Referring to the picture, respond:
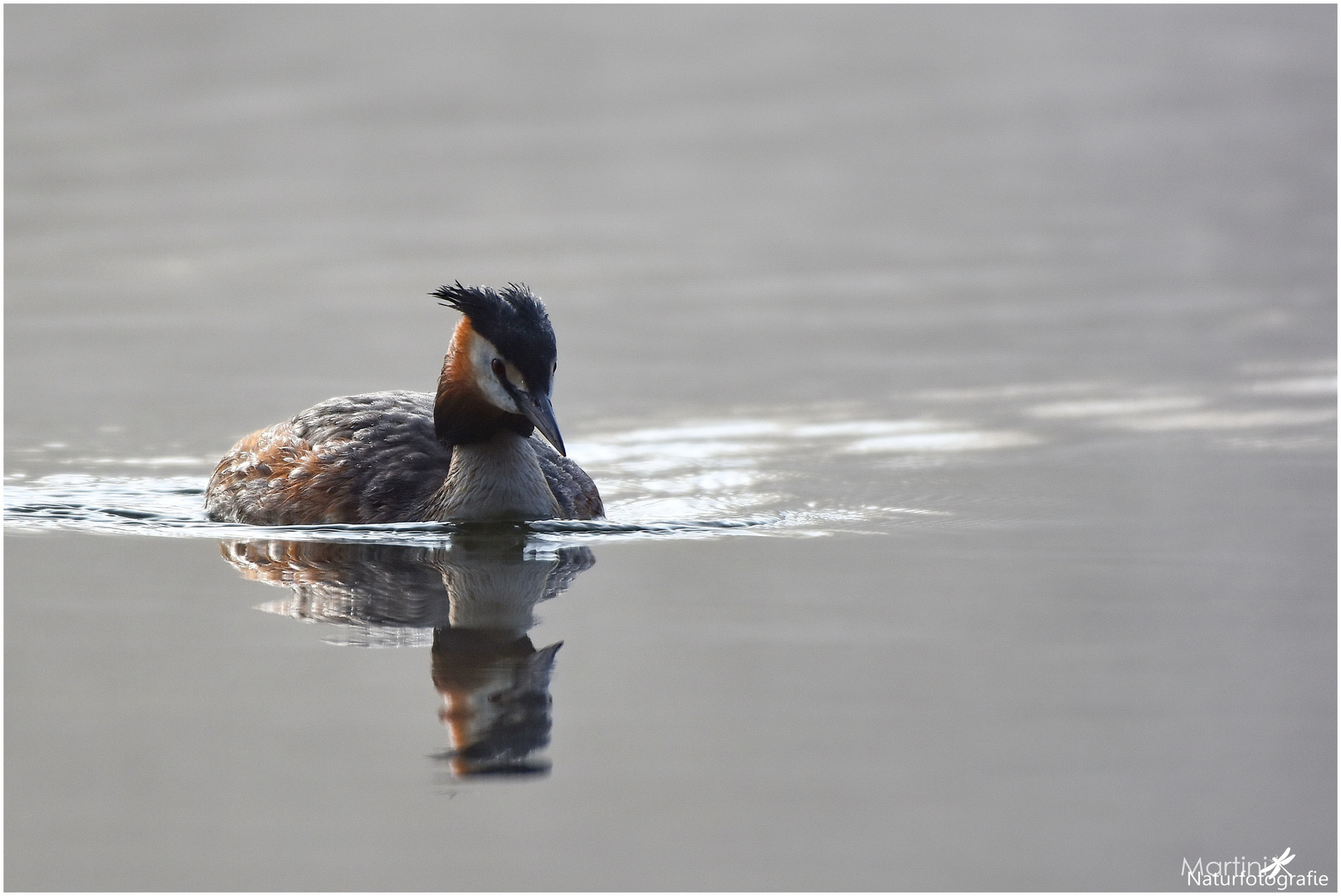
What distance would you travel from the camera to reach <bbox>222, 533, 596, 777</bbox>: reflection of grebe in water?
22.9 ft

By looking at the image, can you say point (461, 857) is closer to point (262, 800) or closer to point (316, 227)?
point (262, 800)

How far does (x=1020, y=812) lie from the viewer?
630 cm

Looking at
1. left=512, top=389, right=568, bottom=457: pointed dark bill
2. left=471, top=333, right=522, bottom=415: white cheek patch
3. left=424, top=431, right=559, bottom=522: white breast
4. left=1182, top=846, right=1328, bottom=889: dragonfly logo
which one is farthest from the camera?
left=424, top=431, right=559, bottom=522: white breast

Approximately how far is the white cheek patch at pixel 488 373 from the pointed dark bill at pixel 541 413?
0.06 metres

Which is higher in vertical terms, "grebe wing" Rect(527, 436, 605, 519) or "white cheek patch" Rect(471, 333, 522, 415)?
"white cheek patch" Rect(471, 333, 522, 415)

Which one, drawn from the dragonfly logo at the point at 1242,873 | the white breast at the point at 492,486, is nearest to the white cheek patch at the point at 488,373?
the white breast at the point at 492,486

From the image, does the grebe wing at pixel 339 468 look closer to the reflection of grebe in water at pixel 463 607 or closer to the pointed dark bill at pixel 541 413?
the reflection of grebe in water at pixel 463 607

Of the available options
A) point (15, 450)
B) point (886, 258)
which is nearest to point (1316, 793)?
point (15, 450)

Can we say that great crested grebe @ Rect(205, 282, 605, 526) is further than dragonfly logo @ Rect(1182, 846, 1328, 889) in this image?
Yes

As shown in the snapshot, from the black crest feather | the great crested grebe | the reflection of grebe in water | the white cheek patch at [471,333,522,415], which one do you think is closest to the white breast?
the great crested grebe

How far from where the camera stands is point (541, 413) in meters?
9.69

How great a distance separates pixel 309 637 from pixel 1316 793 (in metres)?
3.71

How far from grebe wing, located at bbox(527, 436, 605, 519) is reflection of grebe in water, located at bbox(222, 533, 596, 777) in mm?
548

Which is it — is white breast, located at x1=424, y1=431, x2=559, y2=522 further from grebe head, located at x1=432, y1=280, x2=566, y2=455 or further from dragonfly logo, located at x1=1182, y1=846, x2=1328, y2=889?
dragonfly logo, located at x1=1182, y1=846, x2=1328, y2=889
